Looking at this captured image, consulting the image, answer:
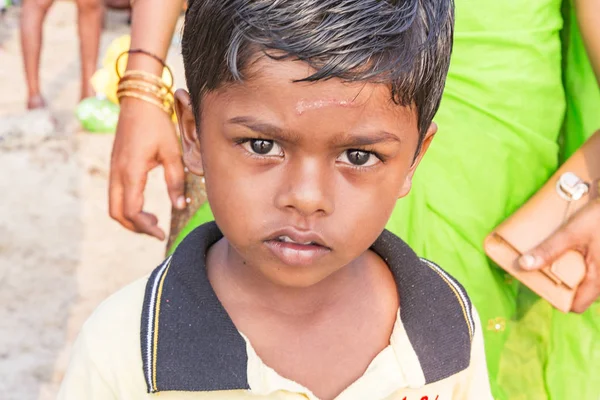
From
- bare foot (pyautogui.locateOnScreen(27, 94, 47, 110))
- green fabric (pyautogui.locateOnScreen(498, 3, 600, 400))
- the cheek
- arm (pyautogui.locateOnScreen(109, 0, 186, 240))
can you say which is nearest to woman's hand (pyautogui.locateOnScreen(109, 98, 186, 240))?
arm (pyautogui.locateOnScreen(109, 0, 186, 240))

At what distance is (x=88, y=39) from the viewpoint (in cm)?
476

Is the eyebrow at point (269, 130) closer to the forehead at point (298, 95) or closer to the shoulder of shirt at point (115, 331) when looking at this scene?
the forehead at point (298, 95)

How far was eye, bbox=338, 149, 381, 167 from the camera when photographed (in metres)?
1.05

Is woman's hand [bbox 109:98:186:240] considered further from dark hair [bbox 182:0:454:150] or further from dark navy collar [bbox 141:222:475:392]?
dark hair [bbox 182:0:454:150]

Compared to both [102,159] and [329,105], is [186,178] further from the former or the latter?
[102,159]

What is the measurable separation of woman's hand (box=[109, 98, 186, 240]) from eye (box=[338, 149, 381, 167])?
2.15 feet

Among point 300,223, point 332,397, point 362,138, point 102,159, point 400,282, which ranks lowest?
point 102,159

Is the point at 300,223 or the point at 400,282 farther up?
the point at 300,223

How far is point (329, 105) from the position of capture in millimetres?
987

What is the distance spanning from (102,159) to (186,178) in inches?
103

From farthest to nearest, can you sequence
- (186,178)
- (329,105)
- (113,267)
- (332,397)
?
(113,267)
(186,178)
(332,397)
(329,105)

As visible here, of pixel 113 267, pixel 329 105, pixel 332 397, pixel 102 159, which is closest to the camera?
pixel 329 105

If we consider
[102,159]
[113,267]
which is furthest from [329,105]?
[102,159]

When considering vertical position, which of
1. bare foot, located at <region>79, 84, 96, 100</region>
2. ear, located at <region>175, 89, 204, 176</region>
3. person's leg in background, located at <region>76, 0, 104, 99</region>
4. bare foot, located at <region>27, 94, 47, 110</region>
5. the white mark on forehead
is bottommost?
bare foot, located at <region>27, 94, 47, 110</region>
